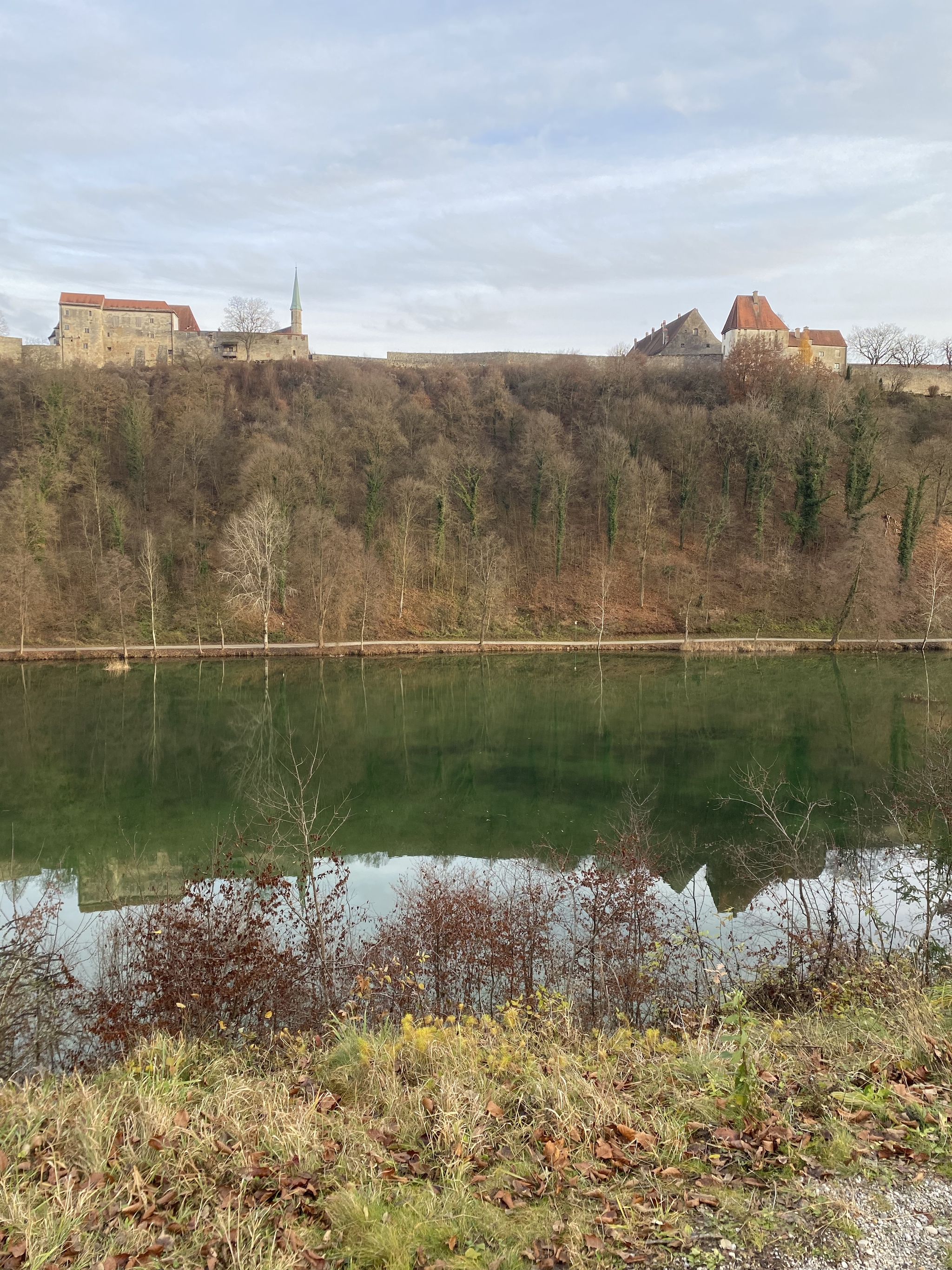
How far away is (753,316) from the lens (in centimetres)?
6700

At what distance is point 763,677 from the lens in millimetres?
36094

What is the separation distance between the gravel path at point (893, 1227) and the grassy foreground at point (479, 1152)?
0.31ft

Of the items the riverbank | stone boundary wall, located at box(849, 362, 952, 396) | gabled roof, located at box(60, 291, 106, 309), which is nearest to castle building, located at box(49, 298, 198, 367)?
gabled roof, located at box(60, 291, 106, 309)

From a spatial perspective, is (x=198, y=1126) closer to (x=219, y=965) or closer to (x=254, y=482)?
(x=219, y=965)

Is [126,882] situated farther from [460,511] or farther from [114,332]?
[114,332]

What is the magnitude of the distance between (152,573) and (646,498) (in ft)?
96.7

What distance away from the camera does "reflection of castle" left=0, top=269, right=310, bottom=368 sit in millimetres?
69688

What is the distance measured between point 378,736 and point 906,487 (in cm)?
3764

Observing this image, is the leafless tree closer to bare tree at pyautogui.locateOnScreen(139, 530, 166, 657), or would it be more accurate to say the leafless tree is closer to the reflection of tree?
bare tree at pyautogui.locateOnScreen(139, 530, 166, 657)

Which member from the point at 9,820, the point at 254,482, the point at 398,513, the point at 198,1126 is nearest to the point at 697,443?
the point at 398,513

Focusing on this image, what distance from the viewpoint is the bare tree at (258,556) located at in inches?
1635

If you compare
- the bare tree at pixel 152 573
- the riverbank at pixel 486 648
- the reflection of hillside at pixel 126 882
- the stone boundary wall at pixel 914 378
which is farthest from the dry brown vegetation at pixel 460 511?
the reflection of hillside at pixel 126 882

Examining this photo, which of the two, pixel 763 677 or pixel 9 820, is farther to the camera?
pixel 763 677

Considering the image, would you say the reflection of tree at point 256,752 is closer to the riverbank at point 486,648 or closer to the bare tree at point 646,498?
the riverbank at point 486,648
